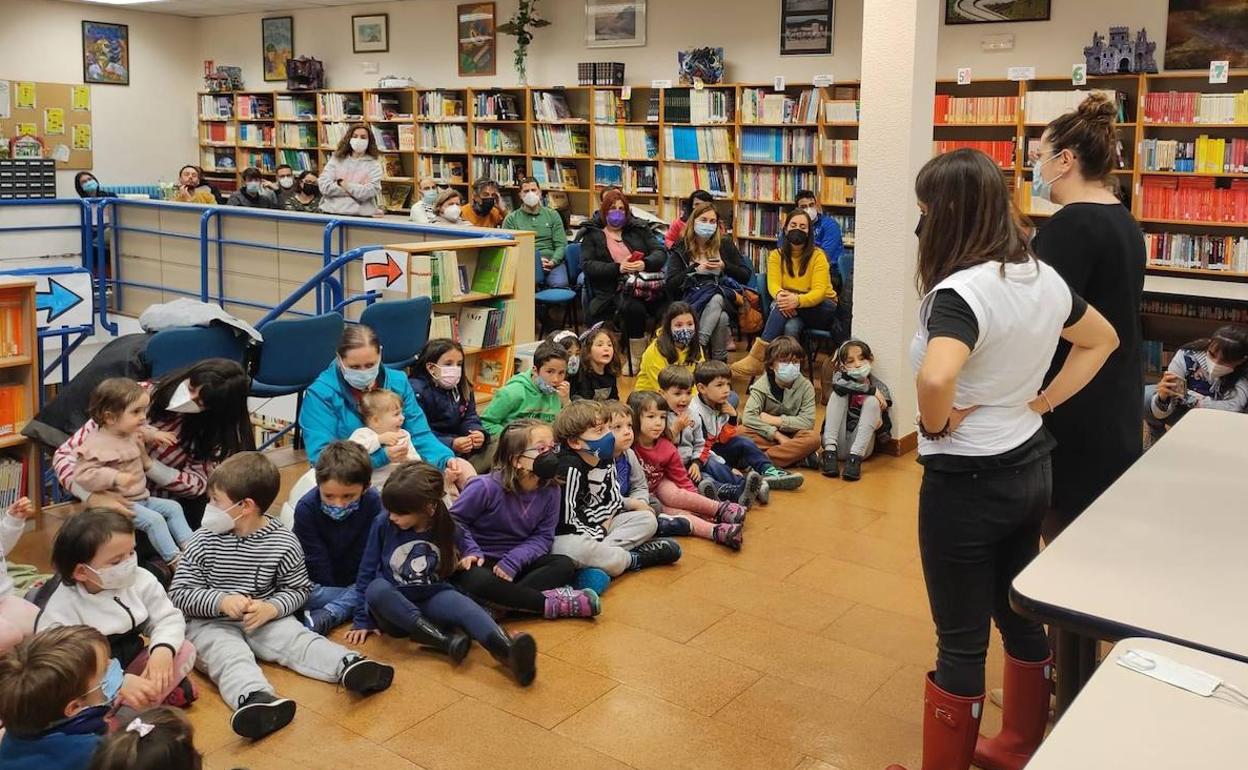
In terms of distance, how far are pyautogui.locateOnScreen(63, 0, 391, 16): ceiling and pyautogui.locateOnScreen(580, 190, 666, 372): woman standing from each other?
534cm

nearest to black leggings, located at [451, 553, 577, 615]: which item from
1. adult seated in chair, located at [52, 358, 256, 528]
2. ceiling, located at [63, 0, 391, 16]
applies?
adult seated in chair, located at [52, 358, 256, 528]

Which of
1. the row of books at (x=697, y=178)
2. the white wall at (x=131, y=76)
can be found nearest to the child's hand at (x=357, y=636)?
the row of books at (x=697, y=178)

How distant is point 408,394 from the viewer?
448 centimetres

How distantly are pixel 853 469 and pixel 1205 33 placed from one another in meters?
4.18

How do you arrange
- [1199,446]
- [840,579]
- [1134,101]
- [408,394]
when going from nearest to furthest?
1. [1199,446]
2. [840,579]
3. [408,394]
4. [1134,101]

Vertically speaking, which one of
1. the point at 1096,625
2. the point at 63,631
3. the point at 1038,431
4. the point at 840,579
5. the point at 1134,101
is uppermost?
the point at 1134,101

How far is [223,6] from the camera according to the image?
12.6 m

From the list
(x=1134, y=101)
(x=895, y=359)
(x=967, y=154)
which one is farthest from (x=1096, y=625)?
(x=1134, y=101)

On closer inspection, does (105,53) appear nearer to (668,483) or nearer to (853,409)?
(853,409)

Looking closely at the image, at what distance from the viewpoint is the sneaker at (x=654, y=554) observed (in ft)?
13.8

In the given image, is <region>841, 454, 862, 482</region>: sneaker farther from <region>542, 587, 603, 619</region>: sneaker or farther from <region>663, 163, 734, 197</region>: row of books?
<region>663, 163, 734, 197</region>: row of books

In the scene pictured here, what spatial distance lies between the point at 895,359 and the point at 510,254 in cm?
202

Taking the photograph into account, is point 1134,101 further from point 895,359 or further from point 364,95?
point 364,95

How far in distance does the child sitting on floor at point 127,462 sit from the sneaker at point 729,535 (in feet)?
6.28
